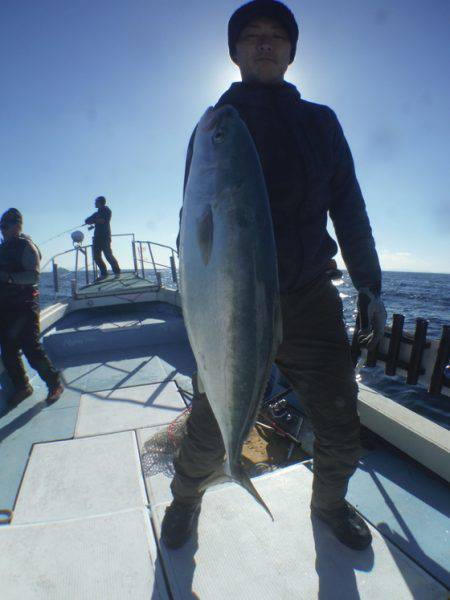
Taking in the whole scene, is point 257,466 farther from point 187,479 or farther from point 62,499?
point 62,499

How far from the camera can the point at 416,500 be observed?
2.39m

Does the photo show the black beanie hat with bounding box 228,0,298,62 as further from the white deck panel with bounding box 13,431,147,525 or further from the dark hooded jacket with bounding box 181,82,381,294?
the white deck panel with bounding box 13,431,147,525

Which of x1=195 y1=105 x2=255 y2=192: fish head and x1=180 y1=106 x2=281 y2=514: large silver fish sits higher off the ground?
x1=195 y1=105 x2=255 y2=192: fish head

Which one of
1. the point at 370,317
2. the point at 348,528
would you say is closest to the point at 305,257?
the point at 370,317

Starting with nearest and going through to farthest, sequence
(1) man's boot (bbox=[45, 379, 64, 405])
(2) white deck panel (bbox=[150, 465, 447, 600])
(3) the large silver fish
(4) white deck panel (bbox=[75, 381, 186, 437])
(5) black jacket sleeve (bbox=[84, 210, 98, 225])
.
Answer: (3) the large silver fish < (2) white deck panel (bbox=[150, 465, 447, 600]) < (4) white deck panel (bbox=[75, 381, 186, 437]) < (1) man's boot (bbox=[45, 379, 64, 405]) < (5) black jacket sleeve (bbox=[84, 210, 98, 225])

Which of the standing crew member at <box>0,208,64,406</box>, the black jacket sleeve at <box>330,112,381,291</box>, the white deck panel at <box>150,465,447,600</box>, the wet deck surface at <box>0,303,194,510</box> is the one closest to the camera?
the white deck panel at <box>150,465,447,600</box>

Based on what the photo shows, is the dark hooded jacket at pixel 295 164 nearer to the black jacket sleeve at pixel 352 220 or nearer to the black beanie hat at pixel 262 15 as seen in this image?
the black jacket sleeve at pixel 352 220

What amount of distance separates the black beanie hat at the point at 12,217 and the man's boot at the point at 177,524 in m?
3.74

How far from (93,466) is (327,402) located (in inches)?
80.7

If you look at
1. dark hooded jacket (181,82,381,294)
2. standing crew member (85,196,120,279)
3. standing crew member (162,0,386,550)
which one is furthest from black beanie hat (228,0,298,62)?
standing crew member (85,196,120,279)

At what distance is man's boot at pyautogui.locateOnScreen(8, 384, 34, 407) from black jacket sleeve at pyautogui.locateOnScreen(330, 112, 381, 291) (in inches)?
162

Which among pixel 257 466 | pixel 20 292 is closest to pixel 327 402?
pixel 257 466

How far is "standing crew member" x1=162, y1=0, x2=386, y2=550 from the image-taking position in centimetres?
174

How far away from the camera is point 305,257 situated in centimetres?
176
